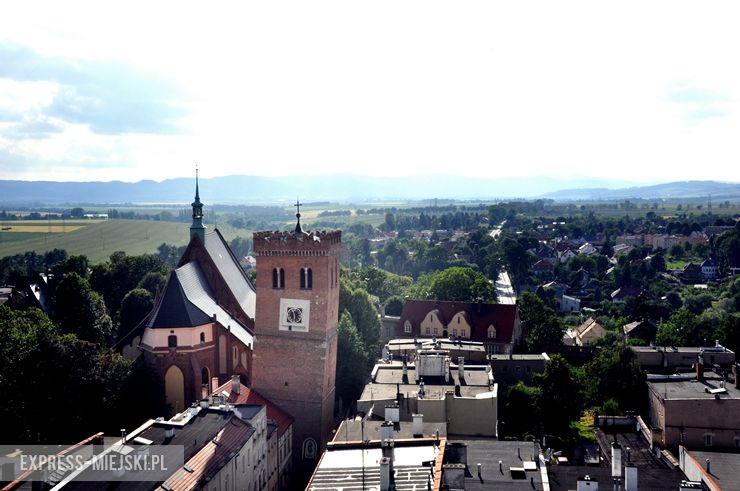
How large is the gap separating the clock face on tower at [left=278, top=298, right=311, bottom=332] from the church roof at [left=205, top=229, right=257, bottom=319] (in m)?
12.5

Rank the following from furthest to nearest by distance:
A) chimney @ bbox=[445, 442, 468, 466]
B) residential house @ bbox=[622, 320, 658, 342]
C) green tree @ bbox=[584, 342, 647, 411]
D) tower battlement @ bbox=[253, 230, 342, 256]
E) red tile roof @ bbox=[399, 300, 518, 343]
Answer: residential house @ bbox=[622, 320, 658, 342], red tile roof @ bbox=[399, 300, 518, 343], green tree @ bbox=[584, 342, 647, 411], tower battlement @ bbox=[253, 230, 342, 256], chimney @ bbox=[445, 442, 468, 466]

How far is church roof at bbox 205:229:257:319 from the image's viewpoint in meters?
65.6

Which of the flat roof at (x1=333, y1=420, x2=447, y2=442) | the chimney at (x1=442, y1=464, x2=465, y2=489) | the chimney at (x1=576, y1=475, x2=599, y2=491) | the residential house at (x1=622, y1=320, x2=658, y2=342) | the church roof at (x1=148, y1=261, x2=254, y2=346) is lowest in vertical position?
the residential house at (x1=622, y1=320, x2=658, y2=342)

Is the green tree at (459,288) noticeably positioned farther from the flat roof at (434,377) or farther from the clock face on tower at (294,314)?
the clock face on tower at (294,314)

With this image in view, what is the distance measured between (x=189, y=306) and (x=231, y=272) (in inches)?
474

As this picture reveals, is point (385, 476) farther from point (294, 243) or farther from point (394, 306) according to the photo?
point (394, 306)

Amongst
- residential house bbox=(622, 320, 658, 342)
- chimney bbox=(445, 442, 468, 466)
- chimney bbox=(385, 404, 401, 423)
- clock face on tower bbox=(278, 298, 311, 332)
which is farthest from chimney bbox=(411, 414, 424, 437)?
residential house bbox=(622, 320, 658, 342)

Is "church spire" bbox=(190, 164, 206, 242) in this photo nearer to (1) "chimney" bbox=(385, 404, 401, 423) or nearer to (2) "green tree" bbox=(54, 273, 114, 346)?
(2) "green tree" bbox=(54, 273, 114, 346)

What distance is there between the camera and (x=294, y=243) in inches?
2016

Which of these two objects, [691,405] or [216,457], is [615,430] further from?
[216,457]

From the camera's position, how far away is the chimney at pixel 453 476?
103 feet

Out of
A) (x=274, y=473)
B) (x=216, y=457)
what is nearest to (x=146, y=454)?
(x=216, y=457)

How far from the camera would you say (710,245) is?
608 ft

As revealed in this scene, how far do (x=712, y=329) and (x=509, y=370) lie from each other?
28.3 metres
